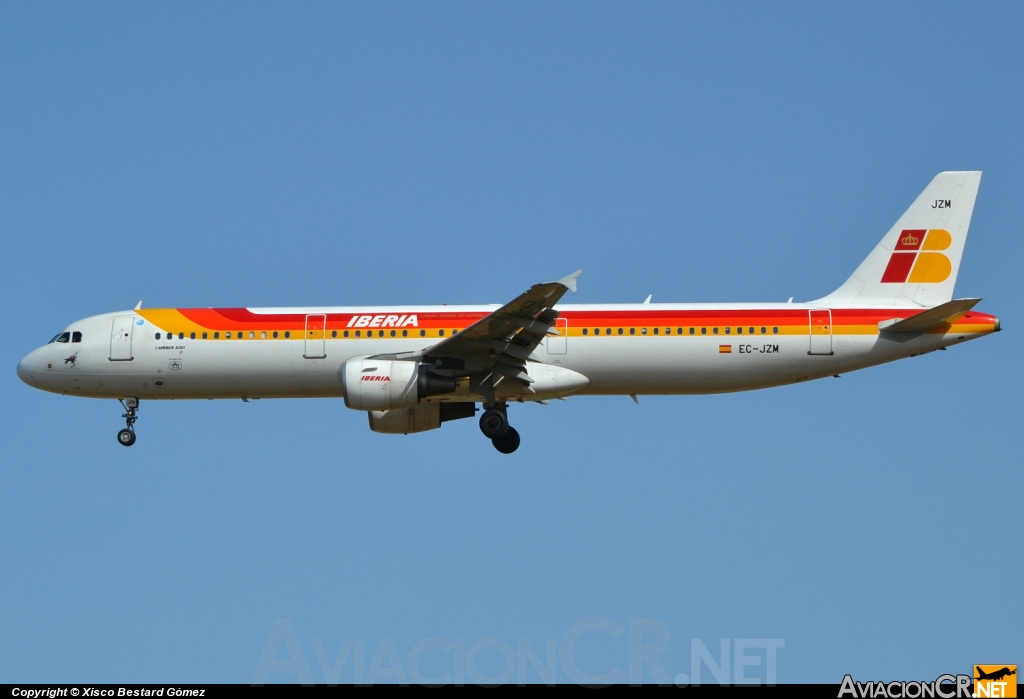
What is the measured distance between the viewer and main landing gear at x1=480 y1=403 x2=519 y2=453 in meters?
35.2

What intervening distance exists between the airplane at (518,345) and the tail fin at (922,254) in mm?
37

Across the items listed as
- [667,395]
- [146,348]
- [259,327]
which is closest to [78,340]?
[146,348]

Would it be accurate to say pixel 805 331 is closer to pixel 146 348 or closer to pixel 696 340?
pixel 696 340

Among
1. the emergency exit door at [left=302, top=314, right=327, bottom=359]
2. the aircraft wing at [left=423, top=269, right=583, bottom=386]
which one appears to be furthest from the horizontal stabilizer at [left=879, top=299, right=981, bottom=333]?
the emergency exit door at [left=302, top=314, right=327, bottom=359]

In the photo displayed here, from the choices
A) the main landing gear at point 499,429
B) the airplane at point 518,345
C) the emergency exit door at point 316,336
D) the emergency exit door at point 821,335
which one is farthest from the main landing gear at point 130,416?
the emergency exit door at point 821,335

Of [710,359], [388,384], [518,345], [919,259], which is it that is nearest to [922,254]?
[919,259]

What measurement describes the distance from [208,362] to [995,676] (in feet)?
68.3

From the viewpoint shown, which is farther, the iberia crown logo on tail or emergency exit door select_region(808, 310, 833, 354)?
the iberia crown logo on tail

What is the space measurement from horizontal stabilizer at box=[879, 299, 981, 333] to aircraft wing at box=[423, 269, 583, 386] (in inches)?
330

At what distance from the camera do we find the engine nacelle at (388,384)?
34000mm

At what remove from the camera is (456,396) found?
3519cm

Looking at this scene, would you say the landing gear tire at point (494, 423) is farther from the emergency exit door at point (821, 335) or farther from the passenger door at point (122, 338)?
the passenger door at point (122, 338)

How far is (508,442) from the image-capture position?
117ft

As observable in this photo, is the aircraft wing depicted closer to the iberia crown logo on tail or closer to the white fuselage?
the white fuselage
